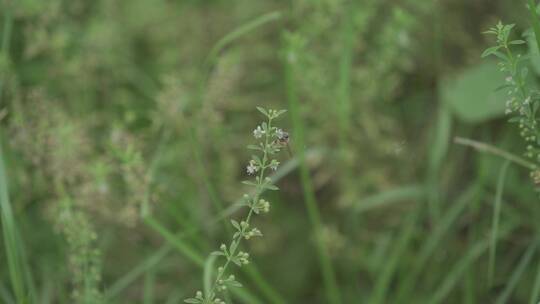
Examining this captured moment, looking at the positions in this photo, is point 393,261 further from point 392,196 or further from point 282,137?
→ point 282,137

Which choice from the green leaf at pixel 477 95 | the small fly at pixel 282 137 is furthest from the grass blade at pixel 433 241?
the small fly at pixel 282 137

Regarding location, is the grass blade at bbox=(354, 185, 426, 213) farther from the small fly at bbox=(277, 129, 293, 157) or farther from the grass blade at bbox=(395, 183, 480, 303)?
the small fly at bbox=(277, 129, 293, 157)

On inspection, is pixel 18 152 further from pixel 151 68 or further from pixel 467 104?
pixel 467 104

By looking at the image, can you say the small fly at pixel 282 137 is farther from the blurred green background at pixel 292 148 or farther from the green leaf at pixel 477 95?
the green leaf at pixel 477 95

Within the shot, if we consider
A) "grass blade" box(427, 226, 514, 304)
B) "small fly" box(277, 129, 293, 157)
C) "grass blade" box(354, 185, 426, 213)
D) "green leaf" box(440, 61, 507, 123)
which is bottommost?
"grass blade" box(427, 226, 514, 304)

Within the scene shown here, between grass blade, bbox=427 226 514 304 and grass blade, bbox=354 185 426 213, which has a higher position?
grass blade, bbox=354 185 426 213

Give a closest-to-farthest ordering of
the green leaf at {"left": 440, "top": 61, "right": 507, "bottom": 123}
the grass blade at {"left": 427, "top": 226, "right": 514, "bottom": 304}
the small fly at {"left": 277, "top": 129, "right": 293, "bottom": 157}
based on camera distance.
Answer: the small fly at {"left": 277, "top": 129, "right": 293, "bottom": 157}
the grass blade at {"left": 427, "top": 226, "right": 514, "bottom": 304}
the green leaf at {"left": 440, "top": 61, "right": 507, "bottom": 123}

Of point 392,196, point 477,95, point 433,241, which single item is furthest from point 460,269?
point 477,95

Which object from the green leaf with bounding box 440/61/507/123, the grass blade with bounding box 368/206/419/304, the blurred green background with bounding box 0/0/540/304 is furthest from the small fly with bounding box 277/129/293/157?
the green leaf with bounding box 440/61/507/123
